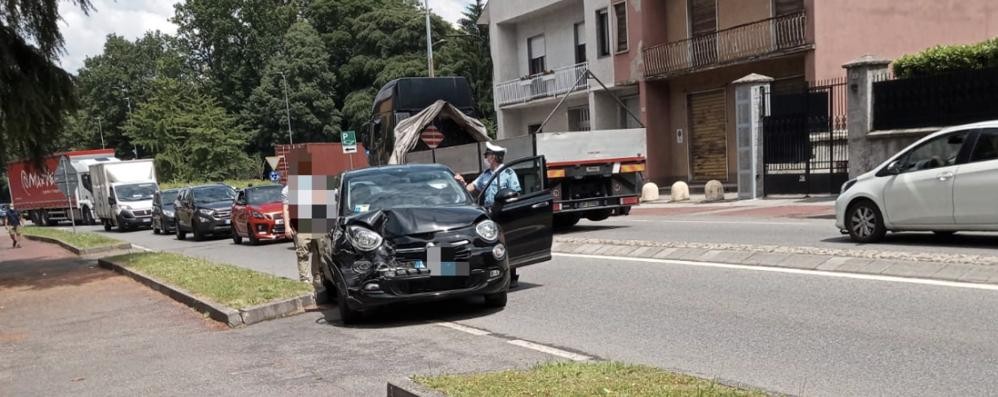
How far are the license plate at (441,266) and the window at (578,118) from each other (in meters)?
26.7

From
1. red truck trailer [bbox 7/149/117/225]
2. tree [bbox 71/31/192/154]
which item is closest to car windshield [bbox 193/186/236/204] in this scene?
red truck trailer [bbox 7/149/117/225]

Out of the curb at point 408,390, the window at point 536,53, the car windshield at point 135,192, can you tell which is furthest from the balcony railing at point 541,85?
the curb at point 408,390

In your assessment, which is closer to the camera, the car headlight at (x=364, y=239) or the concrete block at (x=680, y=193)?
the car headlight at (x=364, y=239)

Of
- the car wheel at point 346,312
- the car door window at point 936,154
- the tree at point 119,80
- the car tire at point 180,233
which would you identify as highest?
the tree at point 119,80

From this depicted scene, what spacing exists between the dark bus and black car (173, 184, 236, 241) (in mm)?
4965

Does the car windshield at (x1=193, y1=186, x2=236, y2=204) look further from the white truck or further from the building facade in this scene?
the building facade

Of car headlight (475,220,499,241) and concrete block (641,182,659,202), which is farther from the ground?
car headlight (475,220,499,241)

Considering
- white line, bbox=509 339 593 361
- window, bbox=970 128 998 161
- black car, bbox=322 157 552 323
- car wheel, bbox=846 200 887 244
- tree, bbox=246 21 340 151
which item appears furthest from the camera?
tree, bbox=246 21 340 151

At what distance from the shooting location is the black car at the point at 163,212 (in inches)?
1109

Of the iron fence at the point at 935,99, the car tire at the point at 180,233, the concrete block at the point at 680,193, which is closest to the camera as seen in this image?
the iron fence at the point at 935,99

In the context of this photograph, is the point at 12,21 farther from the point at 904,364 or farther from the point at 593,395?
the point at 904,364

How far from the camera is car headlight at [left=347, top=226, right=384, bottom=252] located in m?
7.64

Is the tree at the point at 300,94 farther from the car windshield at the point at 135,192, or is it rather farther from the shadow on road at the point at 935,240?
the shadow on road at the point at 935,240

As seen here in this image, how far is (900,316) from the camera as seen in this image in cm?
697
